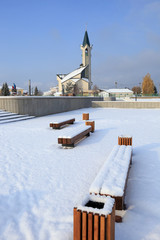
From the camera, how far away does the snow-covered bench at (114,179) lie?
10.1ft

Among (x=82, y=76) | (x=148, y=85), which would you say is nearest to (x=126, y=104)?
(x=148, y=85)

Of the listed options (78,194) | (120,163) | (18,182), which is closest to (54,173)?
(18,182)

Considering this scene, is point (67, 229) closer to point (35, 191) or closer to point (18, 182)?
point (35, 191)

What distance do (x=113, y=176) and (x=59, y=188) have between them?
1.19m

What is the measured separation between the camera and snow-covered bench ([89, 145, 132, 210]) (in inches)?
121

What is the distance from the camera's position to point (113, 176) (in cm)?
361

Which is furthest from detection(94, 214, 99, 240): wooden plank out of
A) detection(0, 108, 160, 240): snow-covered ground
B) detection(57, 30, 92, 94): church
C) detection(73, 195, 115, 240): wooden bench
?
detection(57, 30, 92, 94): church

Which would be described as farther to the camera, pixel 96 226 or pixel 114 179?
pixel 114 179

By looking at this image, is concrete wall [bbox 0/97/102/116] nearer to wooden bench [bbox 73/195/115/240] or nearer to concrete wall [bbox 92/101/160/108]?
concrete wall [bbox 92/101/160/108]

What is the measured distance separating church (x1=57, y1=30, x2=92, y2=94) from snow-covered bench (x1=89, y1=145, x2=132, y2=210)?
2864 inches

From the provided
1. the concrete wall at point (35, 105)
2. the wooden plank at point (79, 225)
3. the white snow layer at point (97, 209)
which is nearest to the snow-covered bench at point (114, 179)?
the white snow layer at point (97, 209)

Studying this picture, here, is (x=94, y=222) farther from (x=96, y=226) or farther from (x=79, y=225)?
(x=79, y=225)

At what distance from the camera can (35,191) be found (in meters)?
3.84

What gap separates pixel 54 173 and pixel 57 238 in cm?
214
